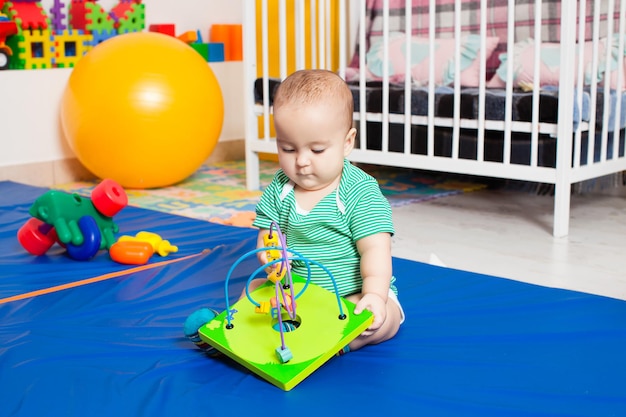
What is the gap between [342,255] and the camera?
1417 millimetres

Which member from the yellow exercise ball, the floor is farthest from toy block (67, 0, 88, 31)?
the floor

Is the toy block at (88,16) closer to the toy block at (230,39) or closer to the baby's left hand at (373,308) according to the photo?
the toy block at (230,39)

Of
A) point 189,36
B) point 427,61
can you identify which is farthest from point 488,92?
point 189,36

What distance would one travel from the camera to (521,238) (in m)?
2.41

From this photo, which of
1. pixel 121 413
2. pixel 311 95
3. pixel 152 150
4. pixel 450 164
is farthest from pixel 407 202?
pixel 121 413

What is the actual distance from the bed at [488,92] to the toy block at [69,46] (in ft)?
2.69

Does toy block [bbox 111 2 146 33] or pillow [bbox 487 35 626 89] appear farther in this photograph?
toy block [bbox 111 2 146 33]

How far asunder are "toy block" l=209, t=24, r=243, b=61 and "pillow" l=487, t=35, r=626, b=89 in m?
1.50

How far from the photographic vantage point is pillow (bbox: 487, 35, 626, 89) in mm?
2719

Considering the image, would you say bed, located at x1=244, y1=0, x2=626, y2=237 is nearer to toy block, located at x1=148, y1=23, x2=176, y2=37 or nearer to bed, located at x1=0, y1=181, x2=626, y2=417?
toy block, located at x1=148, y1=23, x2=176, y2=37

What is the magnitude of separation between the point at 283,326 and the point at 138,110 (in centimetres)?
200

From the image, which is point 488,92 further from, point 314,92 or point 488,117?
point 314,92

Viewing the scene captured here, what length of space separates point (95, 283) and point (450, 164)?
1.41 m

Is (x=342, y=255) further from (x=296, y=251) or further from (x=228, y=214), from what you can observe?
(x=228, y=214)
